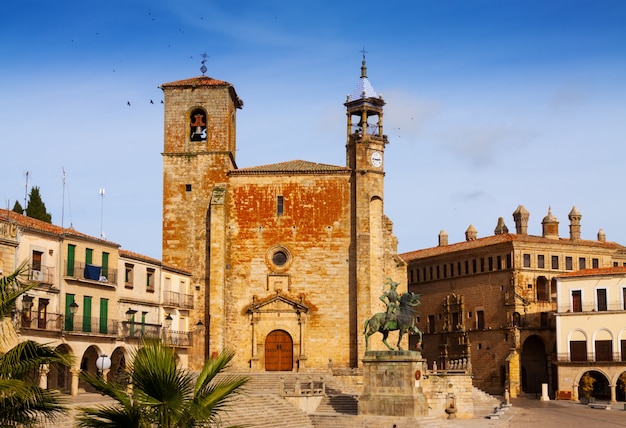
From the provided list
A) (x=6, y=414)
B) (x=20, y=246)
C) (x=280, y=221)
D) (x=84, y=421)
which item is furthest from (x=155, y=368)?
(x=280, y=221)

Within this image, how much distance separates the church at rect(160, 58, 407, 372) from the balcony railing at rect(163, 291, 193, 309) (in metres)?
0.41

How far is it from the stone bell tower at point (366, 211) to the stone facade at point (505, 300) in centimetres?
1776

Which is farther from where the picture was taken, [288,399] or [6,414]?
[288,399]

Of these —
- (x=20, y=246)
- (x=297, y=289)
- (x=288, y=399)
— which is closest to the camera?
(x=20, y=246)

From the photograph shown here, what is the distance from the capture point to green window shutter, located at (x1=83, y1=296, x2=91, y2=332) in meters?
41.6

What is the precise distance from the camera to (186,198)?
52281 mm

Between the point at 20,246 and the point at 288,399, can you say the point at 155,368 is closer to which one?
the point at 20,246

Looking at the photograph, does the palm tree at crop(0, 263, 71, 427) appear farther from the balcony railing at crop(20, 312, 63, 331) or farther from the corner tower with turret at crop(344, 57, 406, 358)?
the corner tower with turret at crop(344, 57, 406, 358)

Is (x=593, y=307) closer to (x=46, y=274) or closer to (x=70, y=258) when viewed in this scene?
(x=70, y=258)

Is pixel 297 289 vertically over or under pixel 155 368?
over

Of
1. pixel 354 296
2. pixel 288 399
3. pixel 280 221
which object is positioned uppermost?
pixel 280 221

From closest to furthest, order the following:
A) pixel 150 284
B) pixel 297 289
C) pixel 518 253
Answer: pixel 150 284 → pixel 297 289 → pixel 518 253

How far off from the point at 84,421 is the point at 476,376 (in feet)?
198

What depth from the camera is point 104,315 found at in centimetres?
4350
